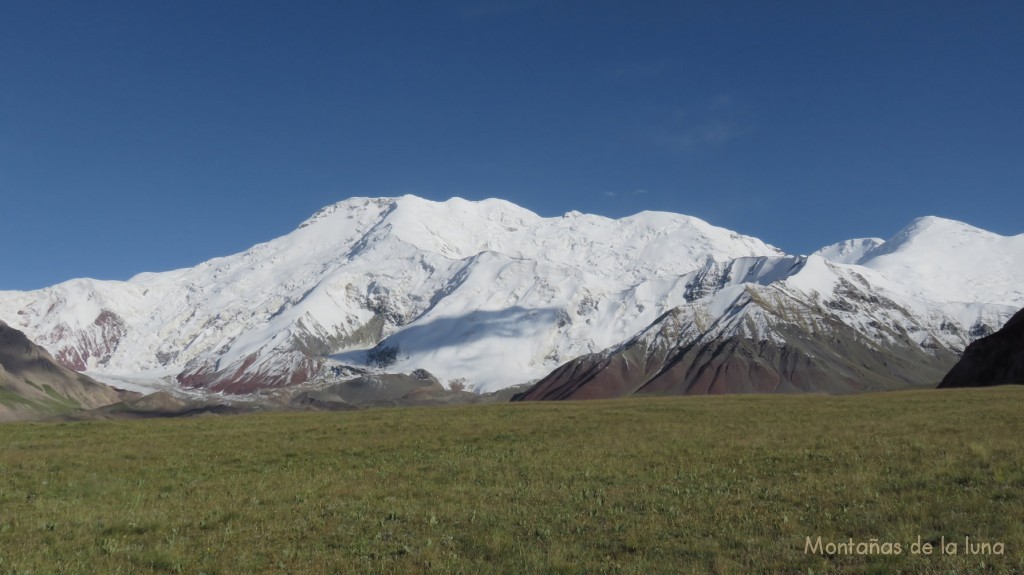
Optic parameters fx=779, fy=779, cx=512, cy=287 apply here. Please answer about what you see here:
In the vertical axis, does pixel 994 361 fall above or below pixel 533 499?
above

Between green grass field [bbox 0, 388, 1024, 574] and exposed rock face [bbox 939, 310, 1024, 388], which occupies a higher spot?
exposed rock face [bbox 939, 310, 1024, 388]

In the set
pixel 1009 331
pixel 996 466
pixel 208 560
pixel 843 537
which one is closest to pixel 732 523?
pixel 843 537

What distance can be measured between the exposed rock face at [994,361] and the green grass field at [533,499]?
13453 centimetres

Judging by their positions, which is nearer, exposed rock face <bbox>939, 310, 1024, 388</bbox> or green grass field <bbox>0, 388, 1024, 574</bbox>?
green grass field <bbox>0, 388, 1024, 574</bbox>

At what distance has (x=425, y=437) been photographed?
38.7m

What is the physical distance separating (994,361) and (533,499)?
170m

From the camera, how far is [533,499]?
21.7 meters

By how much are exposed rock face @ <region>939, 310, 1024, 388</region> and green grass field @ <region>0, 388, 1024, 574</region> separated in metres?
135

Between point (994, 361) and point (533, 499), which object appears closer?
point (533, 499)

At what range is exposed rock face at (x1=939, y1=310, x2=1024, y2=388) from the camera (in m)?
152

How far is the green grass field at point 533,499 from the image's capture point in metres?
15.5

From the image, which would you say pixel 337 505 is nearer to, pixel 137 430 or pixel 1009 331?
pixel 137 430

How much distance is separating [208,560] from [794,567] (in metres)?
11.5

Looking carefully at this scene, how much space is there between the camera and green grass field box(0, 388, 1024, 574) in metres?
15.5
